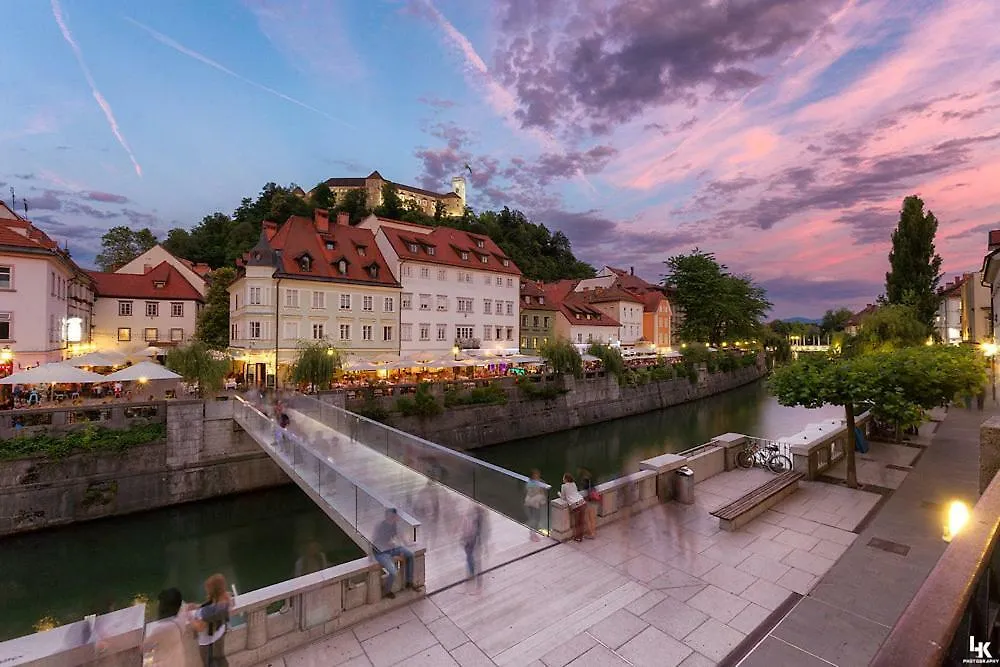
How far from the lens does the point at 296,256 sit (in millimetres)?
35344

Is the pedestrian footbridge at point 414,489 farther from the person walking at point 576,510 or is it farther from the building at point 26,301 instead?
the building at point 26,301

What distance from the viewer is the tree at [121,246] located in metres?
67.1

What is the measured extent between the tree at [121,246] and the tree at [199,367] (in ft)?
174

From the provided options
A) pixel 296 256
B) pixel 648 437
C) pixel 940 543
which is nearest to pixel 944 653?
pixel 940 543

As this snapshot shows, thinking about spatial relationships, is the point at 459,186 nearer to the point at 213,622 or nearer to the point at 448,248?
the point at 448,248

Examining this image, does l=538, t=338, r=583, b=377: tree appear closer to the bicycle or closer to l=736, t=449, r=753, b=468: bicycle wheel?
the bicycle

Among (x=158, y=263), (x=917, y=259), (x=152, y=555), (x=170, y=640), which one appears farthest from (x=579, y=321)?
(x=170, y=640)

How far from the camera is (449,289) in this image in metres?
42.9

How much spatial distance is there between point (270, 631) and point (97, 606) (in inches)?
452

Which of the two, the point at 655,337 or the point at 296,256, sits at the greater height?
the point at 296,256

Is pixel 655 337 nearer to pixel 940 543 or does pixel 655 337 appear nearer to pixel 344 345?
pixel 344 345

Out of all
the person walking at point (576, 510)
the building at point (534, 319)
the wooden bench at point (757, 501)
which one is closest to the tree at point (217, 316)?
the building at point (534, 319)

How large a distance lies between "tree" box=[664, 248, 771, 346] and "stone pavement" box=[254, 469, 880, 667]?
61.4m

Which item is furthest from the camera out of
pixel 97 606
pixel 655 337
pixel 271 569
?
pixel 655 337
